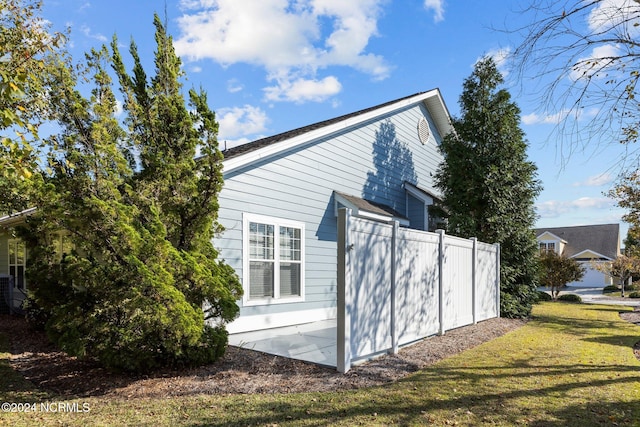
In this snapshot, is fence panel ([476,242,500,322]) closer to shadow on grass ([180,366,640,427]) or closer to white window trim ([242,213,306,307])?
white window trim ([242,213,306,307])

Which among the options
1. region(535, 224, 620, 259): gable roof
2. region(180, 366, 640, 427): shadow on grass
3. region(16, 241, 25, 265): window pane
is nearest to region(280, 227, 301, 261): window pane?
region(180, 366, 640, 427): shadow on grass

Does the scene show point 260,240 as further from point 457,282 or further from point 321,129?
point 457,282

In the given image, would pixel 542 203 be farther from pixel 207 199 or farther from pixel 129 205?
pixel 129 205

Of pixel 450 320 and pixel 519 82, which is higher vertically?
pixel 519 82

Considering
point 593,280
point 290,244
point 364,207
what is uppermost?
point 364,207

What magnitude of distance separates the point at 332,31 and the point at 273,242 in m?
6.78

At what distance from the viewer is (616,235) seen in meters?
Result: 42.4

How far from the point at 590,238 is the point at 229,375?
47443mm

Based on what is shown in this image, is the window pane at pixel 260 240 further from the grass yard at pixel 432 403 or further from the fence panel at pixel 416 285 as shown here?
the grass yard at pixel 432 403

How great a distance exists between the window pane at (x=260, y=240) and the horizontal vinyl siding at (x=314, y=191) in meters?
0.30

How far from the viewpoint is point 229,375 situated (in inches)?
223

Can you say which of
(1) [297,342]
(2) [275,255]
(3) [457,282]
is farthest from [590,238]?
(1) [297,342]

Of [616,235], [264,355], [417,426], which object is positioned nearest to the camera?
[417,426]

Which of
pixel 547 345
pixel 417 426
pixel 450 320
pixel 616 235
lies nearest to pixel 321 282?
pixel 450 320
